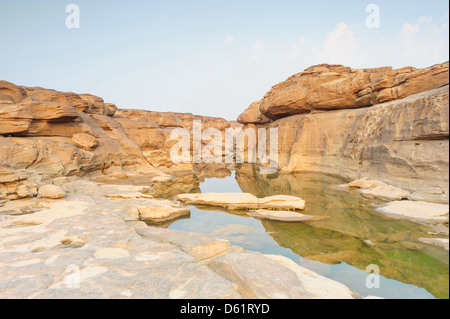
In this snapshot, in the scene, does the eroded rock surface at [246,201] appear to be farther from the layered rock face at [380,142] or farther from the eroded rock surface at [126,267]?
the eroded rock surface at [126,267]

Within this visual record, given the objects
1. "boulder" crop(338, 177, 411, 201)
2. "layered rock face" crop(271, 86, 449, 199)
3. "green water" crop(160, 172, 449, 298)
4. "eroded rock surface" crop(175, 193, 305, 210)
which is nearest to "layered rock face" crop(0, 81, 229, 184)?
"eroded rock surface" crop(175, 193, 305, 210)

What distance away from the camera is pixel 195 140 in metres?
26.3

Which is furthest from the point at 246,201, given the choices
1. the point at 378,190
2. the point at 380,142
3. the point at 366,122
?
the point at 366,122

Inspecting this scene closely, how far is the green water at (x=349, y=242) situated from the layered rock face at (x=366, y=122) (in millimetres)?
1266

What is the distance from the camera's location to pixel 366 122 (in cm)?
1535

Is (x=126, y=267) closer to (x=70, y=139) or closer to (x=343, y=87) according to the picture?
(x=70, y=139)

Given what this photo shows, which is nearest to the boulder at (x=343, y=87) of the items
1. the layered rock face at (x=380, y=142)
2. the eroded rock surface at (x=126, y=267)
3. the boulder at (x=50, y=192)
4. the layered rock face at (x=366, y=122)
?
the layered rock face at (x=366, y=122)

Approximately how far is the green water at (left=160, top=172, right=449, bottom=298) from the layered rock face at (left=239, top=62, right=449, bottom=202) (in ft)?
4.15

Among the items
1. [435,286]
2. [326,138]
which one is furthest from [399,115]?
[435,286]

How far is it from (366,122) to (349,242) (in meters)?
11.1
